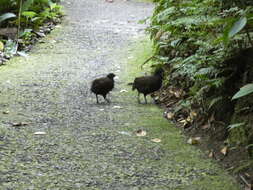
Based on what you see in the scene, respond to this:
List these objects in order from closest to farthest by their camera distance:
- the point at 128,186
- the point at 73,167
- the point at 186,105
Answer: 1. the point at 128,186
2. the point at 73,167
3. the point at 186,105

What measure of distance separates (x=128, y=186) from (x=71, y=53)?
22.8ft

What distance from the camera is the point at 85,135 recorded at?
584 cm

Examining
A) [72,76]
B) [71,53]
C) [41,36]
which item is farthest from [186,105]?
[41,36]

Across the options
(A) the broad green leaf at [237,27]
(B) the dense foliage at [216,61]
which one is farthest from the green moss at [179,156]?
(A) the broad green leaf at [237,27]

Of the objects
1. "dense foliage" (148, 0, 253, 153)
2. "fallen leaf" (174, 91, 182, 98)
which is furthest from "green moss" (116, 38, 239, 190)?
"dense foliage" (148, 0, 253, 153)

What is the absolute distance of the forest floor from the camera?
459cm

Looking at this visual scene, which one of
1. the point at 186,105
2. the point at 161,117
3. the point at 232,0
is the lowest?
the point at 161,117

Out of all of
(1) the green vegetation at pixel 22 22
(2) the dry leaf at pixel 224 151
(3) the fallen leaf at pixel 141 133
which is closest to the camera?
(2) the dry leaf at pixel 224 151

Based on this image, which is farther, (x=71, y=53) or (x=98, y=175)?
(x=71, y=53)

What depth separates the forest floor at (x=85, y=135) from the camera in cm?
459

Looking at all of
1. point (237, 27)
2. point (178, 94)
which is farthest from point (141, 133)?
point (237, 27)

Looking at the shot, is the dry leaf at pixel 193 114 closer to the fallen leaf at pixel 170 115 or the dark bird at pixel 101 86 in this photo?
the fallen leaf at pixel 170 115

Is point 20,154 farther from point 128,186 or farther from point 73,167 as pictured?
point 128,186

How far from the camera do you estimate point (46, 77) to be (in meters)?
8.96
